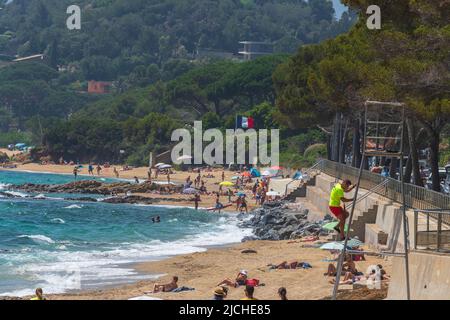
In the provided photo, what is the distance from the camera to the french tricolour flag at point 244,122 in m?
86.1

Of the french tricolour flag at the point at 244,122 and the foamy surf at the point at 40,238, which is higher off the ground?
the french tricolour flag at the point at 244,122

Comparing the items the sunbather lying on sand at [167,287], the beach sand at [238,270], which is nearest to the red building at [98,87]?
the beach sand at [238,270]

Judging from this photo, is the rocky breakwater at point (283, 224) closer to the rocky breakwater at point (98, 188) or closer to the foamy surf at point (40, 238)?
the foamy surf at point (40, 238)

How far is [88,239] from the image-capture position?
124ft

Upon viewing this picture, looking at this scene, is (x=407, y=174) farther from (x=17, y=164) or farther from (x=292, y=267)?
(x=17, y=164)

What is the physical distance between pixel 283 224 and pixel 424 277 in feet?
75.3

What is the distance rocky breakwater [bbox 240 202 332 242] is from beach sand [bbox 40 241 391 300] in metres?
1.16

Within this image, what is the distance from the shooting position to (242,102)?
10975cm

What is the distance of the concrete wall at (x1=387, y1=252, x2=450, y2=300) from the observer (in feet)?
46.0

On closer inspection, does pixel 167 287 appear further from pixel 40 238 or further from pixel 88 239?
pixel 40 238

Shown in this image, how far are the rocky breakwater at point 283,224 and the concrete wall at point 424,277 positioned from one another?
15.3 m

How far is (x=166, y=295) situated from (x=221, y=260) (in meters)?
7.60

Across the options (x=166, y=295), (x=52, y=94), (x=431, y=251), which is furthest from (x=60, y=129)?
(x=431, y=251)

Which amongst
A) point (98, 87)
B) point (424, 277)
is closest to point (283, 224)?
point (424, 277)
